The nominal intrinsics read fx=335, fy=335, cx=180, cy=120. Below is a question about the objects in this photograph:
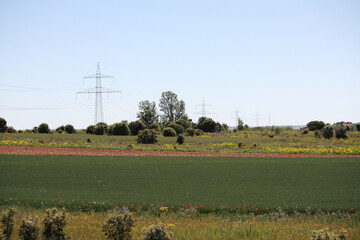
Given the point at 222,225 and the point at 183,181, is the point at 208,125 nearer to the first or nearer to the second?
the point at 183,181

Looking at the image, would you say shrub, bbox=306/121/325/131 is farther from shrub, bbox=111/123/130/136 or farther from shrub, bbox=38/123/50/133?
shrub, bbox=38/123/50/133

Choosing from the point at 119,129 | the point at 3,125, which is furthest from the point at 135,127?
the point at 3,125

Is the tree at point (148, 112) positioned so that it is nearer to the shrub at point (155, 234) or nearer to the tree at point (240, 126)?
→ the tree at point (240, 126)

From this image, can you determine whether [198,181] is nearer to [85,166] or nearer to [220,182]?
[220,182]

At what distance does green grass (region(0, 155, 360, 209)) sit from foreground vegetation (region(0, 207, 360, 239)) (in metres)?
1.78

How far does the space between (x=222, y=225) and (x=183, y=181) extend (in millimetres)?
8539

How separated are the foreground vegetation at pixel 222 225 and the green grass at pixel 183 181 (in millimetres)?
1776

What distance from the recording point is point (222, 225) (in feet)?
36.4

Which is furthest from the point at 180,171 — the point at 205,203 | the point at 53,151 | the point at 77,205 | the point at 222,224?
the point at 53,151

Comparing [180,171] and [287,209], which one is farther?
[180,171]

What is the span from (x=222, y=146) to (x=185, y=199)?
32329 millimetres

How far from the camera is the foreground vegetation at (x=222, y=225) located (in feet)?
33.1

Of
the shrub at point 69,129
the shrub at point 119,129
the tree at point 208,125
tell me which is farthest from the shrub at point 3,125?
the tree at point 208,125

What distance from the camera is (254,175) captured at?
70.9 ft
